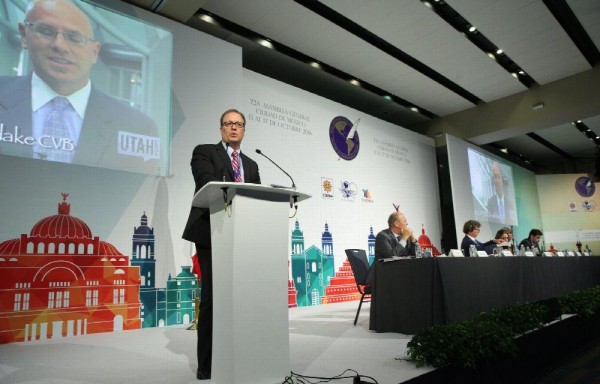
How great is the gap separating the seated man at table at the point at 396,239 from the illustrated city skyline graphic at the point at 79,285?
5.85 feet

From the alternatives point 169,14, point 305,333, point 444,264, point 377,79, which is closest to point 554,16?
point 377,79

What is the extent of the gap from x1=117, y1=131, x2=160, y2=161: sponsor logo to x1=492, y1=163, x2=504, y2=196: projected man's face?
8213 mm

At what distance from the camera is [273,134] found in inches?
213

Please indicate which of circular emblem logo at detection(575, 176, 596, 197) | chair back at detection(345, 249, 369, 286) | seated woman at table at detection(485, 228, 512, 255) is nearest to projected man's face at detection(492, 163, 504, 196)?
circular emblem logo at detection(575, 176, 596, 197)

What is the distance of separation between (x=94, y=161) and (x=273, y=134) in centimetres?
242

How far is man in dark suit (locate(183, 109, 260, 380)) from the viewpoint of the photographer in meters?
1.70

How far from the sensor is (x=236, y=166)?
190cm

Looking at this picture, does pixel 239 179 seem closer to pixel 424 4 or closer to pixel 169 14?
pixel 169 14

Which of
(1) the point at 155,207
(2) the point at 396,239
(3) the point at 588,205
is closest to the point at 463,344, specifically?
(2) the point at 396,239

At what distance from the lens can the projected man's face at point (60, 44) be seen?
11.1 ft

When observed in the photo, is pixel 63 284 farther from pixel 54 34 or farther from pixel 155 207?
pixel 54 34

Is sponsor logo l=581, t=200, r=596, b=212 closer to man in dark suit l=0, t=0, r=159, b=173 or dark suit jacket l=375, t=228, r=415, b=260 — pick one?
dark suit jacket l=375, t=228, r=415, b=260

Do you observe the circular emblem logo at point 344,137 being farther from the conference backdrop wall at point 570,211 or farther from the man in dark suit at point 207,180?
the conference backdrop wall at point 570,211

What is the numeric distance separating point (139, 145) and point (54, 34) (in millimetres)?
1158
